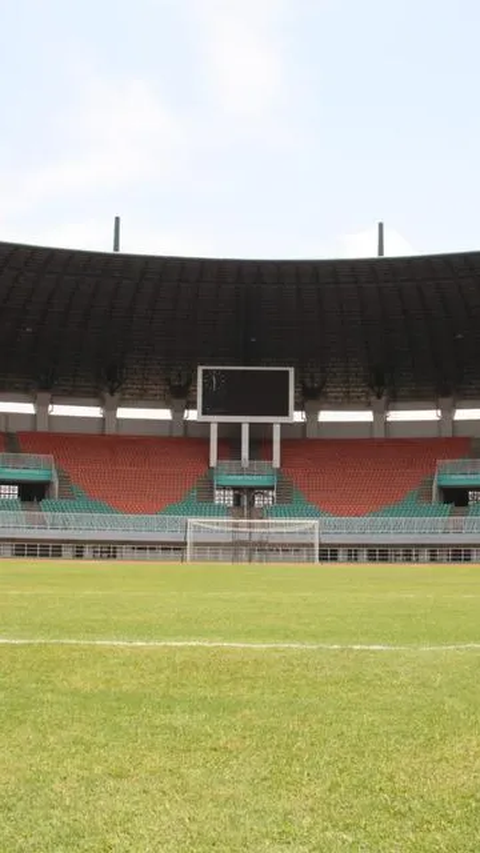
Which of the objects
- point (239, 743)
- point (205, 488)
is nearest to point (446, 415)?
point (205, 488)

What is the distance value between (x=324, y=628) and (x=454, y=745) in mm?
5616

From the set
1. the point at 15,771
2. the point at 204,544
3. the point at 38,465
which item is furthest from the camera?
the point at 38,465

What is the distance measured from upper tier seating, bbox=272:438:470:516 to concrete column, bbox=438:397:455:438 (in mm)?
1961

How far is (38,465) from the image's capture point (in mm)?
52781

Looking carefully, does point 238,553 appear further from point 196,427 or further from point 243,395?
point 196,427

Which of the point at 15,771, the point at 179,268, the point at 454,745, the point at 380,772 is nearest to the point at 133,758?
the point at 15,771

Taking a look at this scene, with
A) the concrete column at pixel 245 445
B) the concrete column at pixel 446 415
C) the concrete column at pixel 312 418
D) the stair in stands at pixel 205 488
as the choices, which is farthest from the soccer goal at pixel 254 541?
the concrete column at pixel 446 415

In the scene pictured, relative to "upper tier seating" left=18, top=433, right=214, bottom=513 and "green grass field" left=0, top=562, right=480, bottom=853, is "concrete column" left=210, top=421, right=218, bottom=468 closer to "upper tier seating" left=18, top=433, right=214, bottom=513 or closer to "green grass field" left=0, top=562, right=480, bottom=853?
"upper tier seating" left=18, top=433, right=214, bottom=513

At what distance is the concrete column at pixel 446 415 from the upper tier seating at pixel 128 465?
16.9 meters

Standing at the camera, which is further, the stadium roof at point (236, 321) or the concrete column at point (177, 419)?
the concrete column at point (177, 419)

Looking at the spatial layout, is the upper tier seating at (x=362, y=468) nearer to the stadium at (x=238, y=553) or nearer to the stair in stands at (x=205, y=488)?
the stadium at (x=238, y=553)

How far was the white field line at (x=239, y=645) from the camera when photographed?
7.96 metres

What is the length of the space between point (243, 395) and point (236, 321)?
296 inches

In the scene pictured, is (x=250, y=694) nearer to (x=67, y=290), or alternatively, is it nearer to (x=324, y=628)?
(x=324, y=628)
